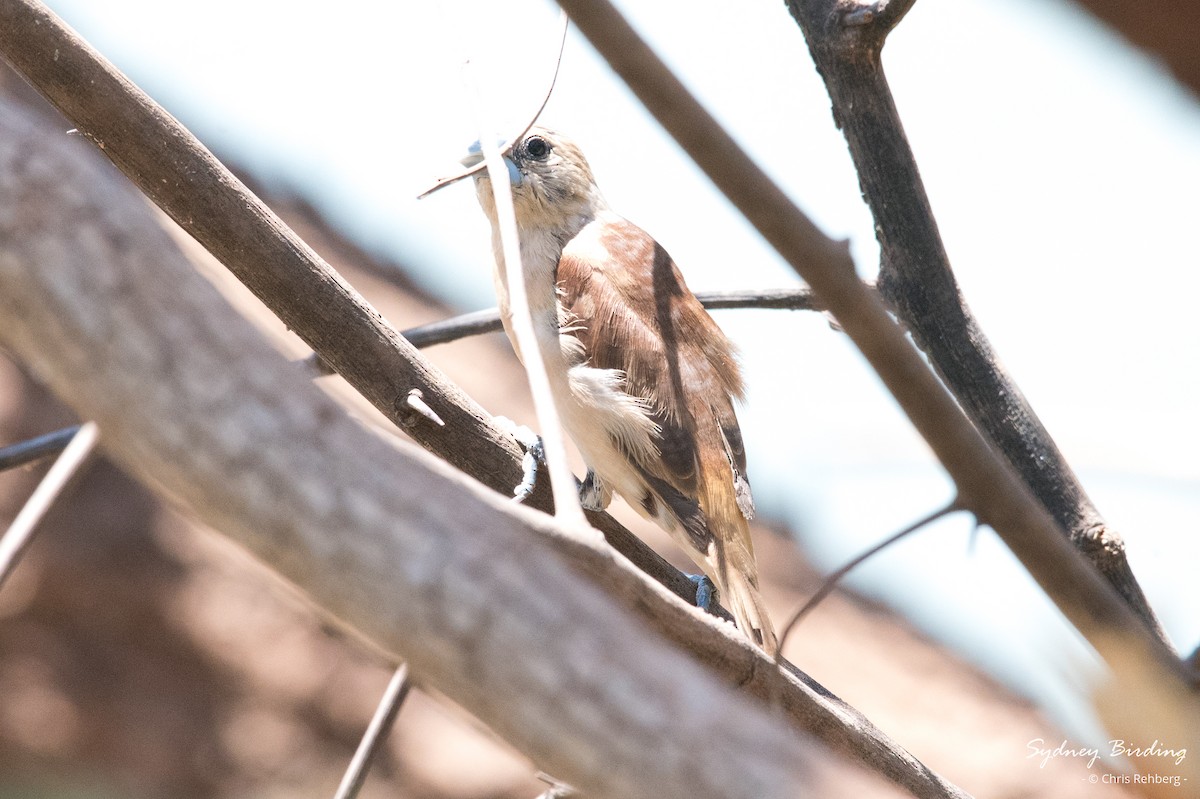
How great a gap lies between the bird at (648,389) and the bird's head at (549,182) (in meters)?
0.07

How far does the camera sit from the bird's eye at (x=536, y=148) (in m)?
3.81

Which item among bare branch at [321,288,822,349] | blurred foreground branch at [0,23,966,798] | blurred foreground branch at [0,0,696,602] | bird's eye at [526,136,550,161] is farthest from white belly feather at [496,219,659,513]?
blurred foreground branch at [0,23,966,798]

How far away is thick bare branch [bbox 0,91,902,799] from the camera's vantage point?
0.76 meters

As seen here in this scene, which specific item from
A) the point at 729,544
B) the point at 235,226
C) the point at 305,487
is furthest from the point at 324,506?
the point at 729,544

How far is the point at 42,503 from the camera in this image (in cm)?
112

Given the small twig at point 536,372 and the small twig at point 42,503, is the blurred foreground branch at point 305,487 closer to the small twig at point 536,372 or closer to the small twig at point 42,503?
the small twig at point 42,503

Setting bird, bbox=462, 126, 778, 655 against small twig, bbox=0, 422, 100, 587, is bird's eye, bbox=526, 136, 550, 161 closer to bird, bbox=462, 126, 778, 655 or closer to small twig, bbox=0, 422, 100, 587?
bird, bbox=462, 126, 778, 655

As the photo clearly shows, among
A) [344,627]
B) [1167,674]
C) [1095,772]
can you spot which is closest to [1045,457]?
[1095,772]

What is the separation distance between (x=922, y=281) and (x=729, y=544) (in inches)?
38.2

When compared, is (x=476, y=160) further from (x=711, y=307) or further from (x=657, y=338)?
(x=711, y=307)

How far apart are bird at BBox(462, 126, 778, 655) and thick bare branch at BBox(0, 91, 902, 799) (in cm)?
210

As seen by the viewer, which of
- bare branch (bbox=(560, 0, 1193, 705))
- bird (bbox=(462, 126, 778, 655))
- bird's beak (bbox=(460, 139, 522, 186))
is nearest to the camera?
bare branch (bbox=(560, 0, 1193, 705))

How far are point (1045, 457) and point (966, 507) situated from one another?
5.17 ft

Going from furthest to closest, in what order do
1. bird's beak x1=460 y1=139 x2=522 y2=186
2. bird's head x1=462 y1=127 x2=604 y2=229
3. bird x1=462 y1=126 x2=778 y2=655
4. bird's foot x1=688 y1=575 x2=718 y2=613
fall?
bird's head x1=462 y1=127 x2=604 y2=229, bird's beak x1=460 y1=139 x2=522 y2=186, bird x1=462 y1=126 x2=778 y2=655, bird's foot x1=688 y1=575 x2=718 y2=613
